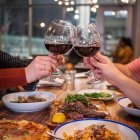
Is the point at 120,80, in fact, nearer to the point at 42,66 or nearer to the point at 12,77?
the point at 42,66

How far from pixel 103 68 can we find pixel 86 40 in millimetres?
176

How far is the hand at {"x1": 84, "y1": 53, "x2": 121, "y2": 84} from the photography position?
142 centimetres

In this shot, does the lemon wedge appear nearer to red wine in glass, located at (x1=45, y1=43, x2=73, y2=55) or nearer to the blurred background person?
red wine in glass, located at (x1=45, y1=43, x2=73, y2=55)

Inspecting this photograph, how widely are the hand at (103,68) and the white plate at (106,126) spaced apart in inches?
10.3

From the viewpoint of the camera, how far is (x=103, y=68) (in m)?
1.45

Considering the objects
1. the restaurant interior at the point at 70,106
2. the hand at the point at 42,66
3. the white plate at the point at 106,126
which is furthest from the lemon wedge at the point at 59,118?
the hand at the point at 42,66

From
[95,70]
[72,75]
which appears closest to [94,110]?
[95,70]

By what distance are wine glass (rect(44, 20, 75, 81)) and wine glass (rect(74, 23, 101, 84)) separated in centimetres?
3

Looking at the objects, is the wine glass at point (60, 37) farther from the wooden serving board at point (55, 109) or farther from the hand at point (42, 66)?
the wooden serving board at point (55, 109)

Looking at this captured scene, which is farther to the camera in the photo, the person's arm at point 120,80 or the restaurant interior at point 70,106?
the person's arm at point 120,80

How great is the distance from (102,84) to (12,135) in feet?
4.70

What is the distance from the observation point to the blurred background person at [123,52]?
7.21 m

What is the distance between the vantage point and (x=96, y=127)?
1.16 metres

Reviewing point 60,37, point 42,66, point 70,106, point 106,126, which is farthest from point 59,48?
point 106,126
